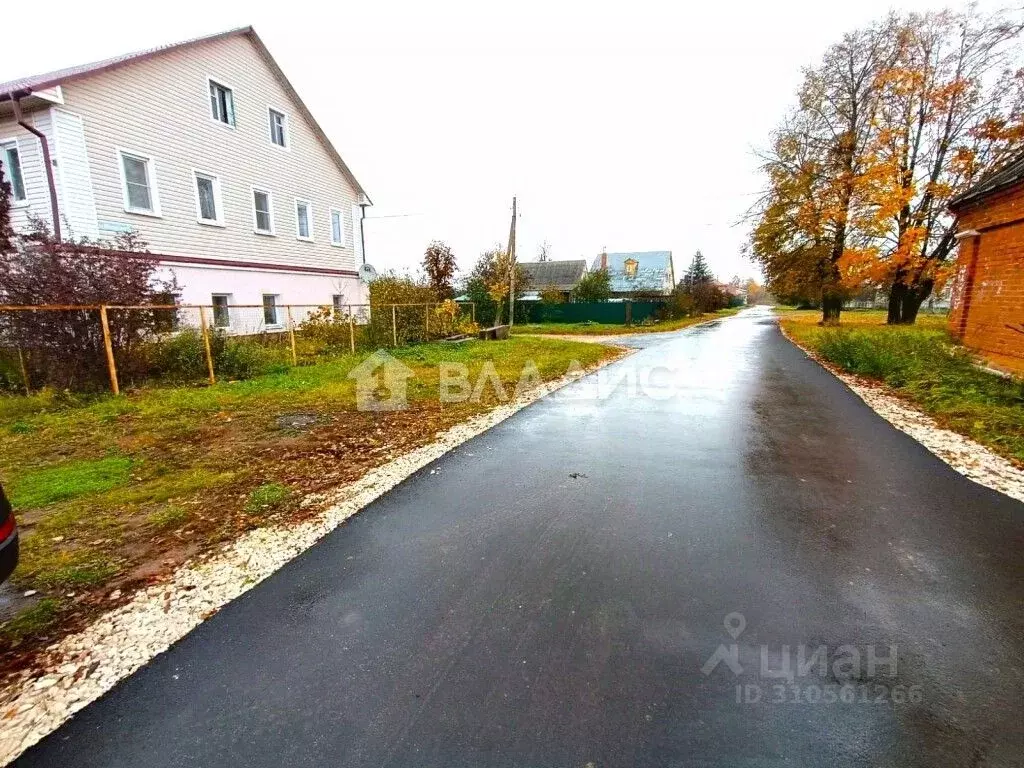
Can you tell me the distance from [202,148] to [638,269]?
5101 centimetres

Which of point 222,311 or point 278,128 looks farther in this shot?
point 278,128

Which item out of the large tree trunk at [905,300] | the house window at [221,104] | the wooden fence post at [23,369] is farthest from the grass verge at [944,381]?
the house window at [221,104]

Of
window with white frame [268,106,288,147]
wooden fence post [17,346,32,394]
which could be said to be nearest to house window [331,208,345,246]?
window with white frame [268,106,288,147]

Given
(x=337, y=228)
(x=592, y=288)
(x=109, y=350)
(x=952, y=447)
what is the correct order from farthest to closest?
(x=592, y=288) → (x=337, y=228) → (x=109, y=350) → (x=952, y=447)

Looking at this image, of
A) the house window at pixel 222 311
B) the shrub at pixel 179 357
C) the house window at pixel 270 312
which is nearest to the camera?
the shrub at pixel 179 357

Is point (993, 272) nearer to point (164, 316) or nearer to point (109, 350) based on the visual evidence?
point (164, 316)

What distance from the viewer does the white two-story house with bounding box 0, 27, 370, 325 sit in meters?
10.6

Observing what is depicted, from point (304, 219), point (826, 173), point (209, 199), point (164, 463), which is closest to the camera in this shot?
→ point (164, 463)

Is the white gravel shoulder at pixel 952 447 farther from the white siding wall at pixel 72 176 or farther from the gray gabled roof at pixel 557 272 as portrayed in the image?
the gray gabled roof at pixel 557 272

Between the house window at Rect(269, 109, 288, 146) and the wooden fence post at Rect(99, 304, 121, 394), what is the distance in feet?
39.7

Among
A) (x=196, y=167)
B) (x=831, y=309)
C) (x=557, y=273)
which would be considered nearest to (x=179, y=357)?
(x=196, y=167)

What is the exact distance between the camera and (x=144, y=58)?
12164 millimetres

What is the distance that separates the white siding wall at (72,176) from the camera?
34.2 ft

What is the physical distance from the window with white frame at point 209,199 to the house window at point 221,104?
207cm
